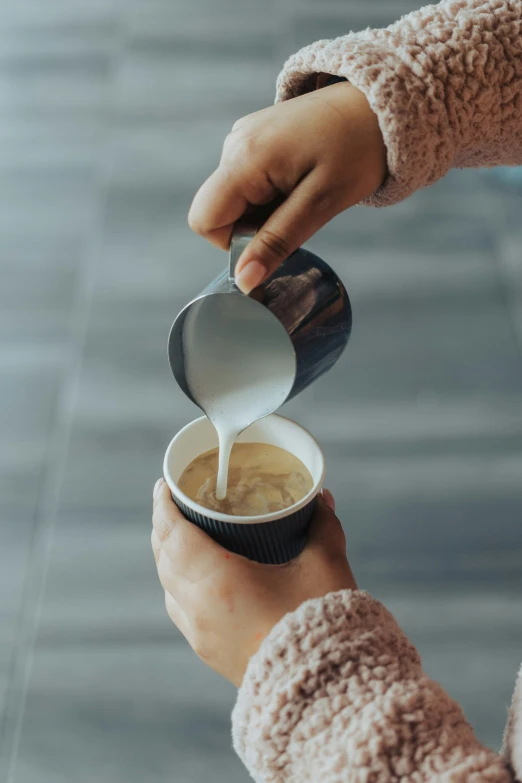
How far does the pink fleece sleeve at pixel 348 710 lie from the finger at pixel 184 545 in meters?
0.11

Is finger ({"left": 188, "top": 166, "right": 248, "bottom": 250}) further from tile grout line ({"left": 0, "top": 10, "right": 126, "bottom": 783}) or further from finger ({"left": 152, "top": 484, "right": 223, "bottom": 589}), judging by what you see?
tile grout line ({"left": 0, "top": 10, "right": 126, "bottom": 783})

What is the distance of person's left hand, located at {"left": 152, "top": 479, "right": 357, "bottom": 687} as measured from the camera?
654mm

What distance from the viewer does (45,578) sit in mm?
1148

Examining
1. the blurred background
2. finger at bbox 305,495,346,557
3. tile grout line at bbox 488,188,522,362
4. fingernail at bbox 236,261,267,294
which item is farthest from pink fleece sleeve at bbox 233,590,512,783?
tile grout line at bbox 488,188,522,362

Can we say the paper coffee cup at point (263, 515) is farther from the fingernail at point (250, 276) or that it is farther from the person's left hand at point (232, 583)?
the fingernail at point (250, 276)

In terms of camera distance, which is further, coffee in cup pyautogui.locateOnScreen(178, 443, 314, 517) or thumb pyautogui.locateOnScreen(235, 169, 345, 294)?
coffee in cup pyautogui.locateOnScreen(178, 443, 314, 517)

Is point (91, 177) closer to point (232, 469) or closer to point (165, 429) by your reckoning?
point (165, 429)

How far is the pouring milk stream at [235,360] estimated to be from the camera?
628 mm

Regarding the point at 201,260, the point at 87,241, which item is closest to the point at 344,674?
the point at 201,260

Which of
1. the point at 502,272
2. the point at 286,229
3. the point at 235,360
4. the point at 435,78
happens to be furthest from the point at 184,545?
the point at 502,272

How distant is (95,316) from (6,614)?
1.94ft

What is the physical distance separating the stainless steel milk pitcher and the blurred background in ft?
1.87

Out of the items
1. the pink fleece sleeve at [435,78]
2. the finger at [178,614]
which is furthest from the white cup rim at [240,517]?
the pink fleece sleeve at [435,78]

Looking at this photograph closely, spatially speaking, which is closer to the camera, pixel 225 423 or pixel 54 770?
pixel 225 423
